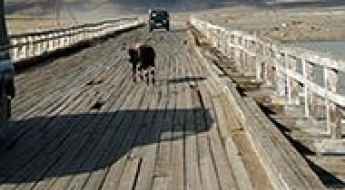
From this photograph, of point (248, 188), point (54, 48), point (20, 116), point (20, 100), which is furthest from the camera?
point (54, 48)

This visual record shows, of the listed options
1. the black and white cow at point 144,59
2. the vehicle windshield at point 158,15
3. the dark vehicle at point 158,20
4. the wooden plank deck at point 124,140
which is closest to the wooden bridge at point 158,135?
the wooden plank deck at point 124,140

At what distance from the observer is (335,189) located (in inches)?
299

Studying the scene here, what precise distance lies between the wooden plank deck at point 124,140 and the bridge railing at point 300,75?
1.09 metres

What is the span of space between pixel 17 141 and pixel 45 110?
3.40 m

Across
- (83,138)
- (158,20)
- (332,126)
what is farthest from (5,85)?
(158,20)

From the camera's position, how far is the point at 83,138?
1176 centimetres

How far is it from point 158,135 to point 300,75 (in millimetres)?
2276

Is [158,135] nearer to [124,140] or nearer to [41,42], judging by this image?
[124,140]

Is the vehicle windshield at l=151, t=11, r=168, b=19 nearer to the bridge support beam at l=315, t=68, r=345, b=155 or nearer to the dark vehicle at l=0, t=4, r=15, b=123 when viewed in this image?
the dark vehicle at l=0, t=4, r=15, b=123

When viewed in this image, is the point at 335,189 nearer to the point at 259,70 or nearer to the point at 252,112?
the point at 252,112

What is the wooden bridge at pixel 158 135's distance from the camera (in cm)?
871

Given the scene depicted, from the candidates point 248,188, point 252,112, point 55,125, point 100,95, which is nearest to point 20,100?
point 100,95

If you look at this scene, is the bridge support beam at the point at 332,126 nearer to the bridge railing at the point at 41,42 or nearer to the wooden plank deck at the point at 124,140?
the wooden plank deck at the point at 124,140

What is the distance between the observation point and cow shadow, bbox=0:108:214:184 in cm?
973
